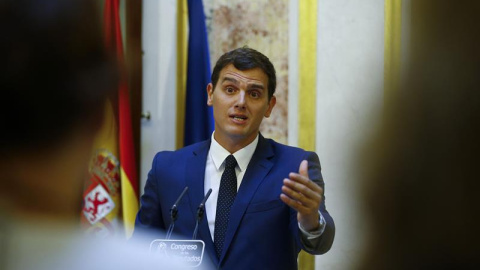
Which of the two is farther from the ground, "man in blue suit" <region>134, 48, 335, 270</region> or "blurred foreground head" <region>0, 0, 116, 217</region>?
"blurred foreground head" <region>0, 0, 116, 217</region>

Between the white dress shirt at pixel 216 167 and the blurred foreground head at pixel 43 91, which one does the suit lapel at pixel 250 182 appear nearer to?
the white dress shirt at pixel 216 167

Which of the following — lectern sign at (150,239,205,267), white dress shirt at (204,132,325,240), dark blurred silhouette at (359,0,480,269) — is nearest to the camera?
dark blurred silhouette at (359,0,480,269)

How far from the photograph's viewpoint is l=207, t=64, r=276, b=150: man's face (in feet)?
7.55

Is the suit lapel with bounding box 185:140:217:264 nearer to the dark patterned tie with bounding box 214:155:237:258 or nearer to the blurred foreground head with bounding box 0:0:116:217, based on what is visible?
the dark patterned tie with bounding box 214:155:237:258

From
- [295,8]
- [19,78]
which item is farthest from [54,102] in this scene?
[295,8]

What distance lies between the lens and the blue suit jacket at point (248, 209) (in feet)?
6.72

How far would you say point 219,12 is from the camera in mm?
3867

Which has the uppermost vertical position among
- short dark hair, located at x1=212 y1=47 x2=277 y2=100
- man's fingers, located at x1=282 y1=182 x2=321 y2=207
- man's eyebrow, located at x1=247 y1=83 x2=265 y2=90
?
short dark hair, located at x1=212 y1=47 x2=277 y2=100

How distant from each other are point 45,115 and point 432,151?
0.83 feet

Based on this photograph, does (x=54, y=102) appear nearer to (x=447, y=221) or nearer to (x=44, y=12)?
(x=44, y=12)

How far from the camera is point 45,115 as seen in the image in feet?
1.23

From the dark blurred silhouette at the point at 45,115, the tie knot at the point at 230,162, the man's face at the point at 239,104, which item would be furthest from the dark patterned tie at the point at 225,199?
the dark blurred silhouette at the point at 45,115

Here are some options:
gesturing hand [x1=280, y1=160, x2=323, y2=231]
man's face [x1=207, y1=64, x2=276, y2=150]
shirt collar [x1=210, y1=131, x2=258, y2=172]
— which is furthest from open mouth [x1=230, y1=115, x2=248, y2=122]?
gesturing hand [x1=280, y1=160, x2=323, y2=231]

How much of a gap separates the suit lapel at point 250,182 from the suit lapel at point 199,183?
0.07 metres
